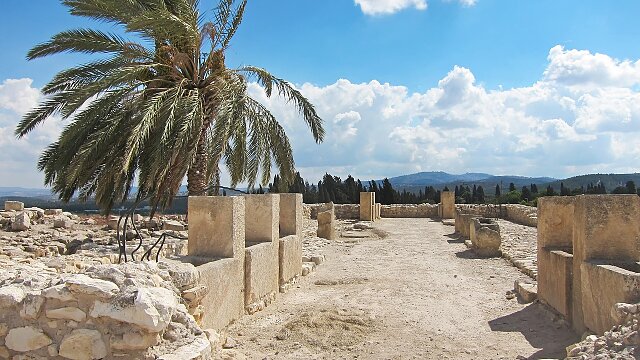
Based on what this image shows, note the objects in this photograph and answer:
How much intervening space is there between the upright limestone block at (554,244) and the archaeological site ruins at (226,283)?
0.01 meters

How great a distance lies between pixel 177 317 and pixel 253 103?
282 inches

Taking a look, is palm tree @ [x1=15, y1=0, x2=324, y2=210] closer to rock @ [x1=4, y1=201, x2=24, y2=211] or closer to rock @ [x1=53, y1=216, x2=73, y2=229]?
rock @ [x1=53, y1=216, x2=73, y2=229]

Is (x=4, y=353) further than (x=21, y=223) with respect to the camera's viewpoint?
No

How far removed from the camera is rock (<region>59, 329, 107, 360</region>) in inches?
149

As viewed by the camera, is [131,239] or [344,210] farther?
[344,210]

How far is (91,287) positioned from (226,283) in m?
2.39

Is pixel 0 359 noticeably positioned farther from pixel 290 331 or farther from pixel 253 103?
pixel 253 103

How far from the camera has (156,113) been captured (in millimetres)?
9180

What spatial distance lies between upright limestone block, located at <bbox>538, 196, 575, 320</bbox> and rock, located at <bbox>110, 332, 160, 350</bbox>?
4865mm

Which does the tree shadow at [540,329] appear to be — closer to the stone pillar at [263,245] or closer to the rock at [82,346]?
the stone pillar at [263,245]

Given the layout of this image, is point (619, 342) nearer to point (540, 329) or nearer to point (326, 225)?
point (540, 329)

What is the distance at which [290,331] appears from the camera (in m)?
6.12

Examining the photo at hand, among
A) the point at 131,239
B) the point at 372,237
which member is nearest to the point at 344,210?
the point at 372,237

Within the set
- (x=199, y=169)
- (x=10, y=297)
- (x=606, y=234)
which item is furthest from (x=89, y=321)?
(x=199, y=169)
